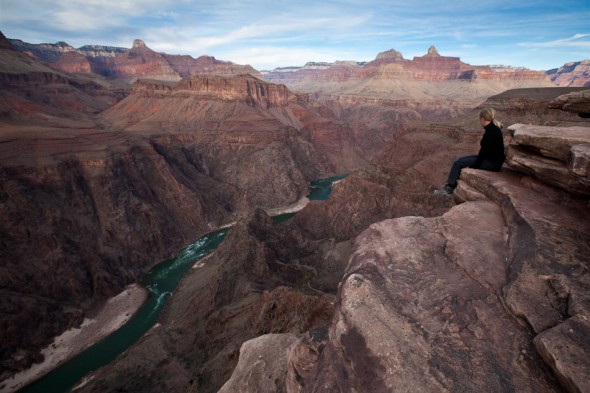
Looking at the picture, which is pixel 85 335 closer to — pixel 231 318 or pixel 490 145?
pixel 231 318

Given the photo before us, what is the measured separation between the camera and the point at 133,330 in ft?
139

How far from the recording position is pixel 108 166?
6462 centimetres

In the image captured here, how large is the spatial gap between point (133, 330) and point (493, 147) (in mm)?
45576

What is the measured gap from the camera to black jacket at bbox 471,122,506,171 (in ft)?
40.1

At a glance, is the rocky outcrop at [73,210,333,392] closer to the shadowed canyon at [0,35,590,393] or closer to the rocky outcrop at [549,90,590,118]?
the shadowed canyon at [0,35,590,393]

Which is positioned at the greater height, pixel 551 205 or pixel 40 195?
pixel 551 205

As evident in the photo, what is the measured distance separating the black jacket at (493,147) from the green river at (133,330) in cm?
4217

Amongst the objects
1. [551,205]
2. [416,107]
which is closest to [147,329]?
[551,205]

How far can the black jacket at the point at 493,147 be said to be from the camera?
12.2 meters

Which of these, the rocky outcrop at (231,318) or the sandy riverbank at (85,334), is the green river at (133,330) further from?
the rocky outcrop at (231,318)

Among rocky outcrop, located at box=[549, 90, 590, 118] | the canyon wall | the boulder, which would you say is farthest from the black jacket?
the boulder

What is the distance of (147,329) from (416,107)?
184m

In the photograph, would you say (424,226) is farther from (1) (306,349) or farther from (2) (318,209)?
(2) (318,209)

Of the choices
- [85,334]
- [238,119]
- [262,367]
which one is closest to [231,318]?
[262,367]
